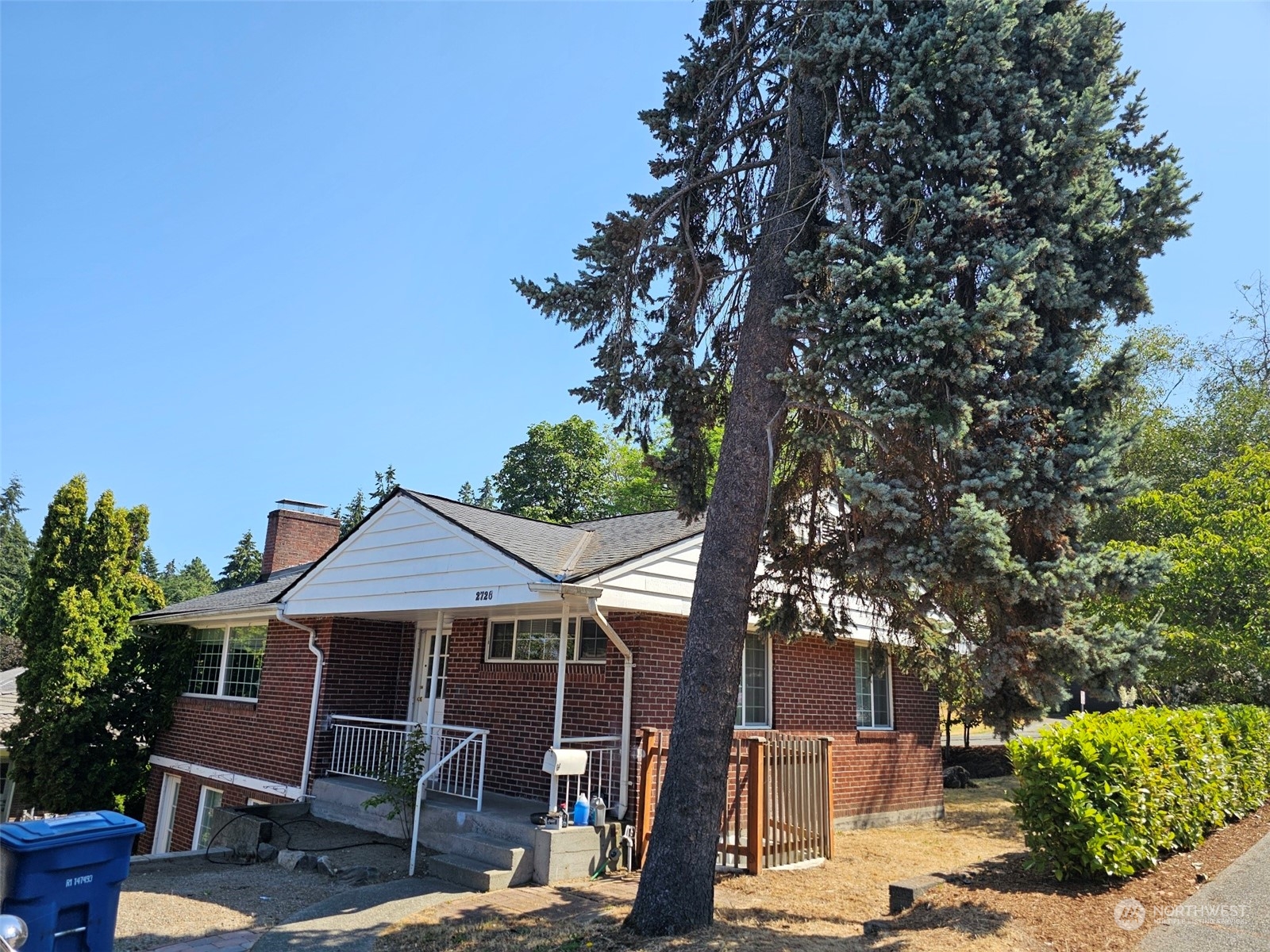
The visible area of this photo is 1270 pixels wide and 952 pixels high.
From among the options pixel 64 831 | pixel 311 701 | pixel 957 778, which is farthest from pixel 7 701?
pixel 957 778

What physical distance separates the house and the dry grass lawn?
1.07 meters

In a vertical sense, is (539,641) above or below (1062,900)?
above

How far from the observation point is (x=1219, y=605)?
1255 centimetres

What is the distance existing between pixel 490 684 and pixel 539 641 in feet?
3.88

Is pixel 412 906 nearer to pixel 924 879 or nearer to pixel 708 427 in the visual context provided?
pixel 924 879

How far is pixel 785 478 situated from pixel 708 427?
1002 millimetres

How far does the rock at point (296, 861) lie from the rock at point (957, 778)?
48.7 ft

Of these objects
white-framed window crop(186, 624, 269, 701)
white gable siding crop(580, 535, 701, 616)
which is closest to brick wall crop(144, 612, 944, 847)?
white-framed window crop(186, 624, 269, 701)

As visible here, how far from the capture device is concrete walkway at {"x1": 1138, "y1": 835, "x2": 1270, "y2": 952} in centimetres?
561

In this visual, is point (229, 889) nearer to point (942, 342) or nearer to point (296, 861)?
point (296, 861)

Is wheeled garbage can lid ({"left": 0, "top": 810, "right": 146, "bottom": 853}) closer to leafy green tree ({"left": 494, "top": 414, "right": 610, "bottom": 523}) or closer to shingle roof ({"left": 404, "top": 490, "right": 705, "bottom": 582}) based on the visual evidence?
shingle roof ({"left": 404, "top": 490, "right": 705, "bottom": 582})

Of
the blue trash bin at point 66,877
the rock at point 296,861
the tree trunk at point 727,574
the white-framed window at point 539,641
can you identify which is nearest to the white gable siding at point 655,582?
the white-framed window at point 539,641

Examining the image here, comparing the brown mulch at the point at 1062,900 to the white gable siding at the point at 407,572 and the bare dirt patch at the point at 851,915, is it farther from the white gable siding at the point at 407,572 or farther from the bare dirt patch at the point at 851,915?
the white gable siding at the point at 407,572

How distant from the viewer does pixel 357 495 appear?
59562 millimetres
